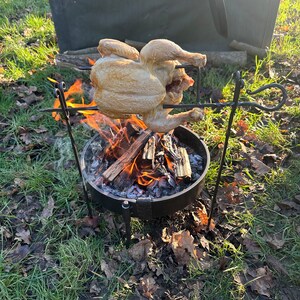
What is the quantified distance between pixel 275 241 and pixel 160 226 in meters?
0.92

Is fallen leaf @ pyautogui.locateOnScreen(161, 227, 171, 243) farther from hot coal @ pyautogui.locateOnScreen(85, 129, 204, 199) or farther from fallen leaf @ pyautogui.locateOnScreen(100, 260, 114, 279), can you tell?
fallen leaf @ pyautogui.locateOnScreen(100, 260, 114, 279)

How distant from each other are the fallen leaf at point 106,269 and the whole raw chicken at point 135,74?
118 centimetres

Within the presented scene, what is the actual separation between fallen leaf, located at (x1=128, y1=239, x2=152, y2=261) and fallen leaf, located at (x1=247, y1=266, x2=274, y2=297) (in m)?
0.76

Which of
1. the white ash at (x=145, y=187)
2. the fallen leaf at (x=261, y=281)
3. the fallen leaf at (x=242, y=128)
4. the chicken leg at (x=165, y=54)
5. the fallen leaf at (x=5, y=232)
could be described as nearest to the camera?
the chicken leg at (x=165, y=54)

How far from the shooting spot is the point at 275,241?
8.44 ft

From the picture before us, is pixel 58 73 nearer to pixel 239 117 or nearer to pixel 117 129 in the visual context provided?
pixel 117 129

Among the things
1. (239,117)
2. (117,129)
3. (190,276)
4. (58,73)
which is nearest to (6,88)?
(58,73)

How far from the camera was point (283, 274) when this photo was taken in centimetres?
239

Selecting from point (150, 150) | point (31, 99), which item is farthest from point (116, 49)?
point (31, 99)

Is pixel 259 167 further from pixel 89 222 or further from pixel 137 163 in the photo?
pixel 89 222

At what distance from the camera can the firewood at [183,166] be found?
2436mm

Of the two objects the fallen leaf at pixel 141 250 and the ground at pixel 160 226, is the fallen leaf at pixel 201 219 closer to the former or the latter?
the ground at pixel 160 226

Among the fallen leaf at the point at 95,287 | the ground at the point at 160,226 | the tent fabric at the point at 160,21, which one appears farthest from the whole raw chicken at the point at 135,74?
the tent fabric at the point at 160,21

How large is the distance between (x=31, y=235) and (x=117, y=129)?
1135 millimetres
